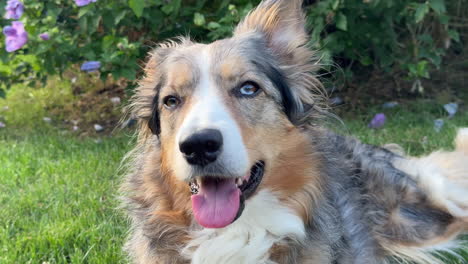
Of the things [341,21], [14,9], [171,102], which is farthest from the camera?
[341,21]

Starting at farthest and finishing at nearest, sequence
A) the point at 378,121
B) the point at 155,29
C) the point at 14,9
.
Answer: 1. the point at 378,121
2. the point at 155,29
3. the point at 14,9

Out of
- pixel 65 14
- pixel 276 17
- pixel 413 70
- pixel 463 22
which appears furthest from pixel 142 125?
pixel 463 22

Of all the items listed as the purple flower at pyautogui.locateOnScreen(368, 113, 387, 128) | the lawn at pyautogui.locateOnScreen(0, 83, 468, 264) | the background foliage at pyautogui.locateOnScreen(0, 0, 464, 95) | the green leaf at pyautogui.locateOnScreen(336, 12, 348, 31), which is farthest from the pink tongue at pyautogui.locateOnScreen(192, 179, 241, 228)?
the purple flower at pyautogui.locateOnScreen(368, 113, 387, 128)

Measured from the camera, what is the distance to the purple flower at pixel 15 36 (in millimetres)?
4684

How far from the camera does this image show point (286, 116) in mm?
2787

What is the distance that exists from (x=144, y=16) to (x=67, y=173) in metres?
1.62

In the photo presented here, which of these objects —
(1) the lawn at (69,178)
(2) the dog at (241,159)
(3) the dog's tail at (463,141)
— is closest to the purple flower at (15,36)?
(1) the lawn at (69,178)

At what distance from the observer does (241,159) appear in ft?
7.80

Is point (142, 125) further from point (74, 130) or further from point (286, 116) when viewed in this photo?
point (74, 130)

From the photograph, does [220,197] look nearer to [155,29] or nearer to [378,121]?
[155,29]

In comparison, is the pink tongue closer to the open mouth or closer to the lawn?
the open mouth

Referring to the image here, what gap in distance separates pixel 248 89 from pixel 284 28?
58cm

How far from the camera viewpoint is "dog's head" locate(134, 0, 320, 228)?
2.37 meters

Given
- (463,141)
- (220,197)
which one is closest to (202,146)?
(220,197)
